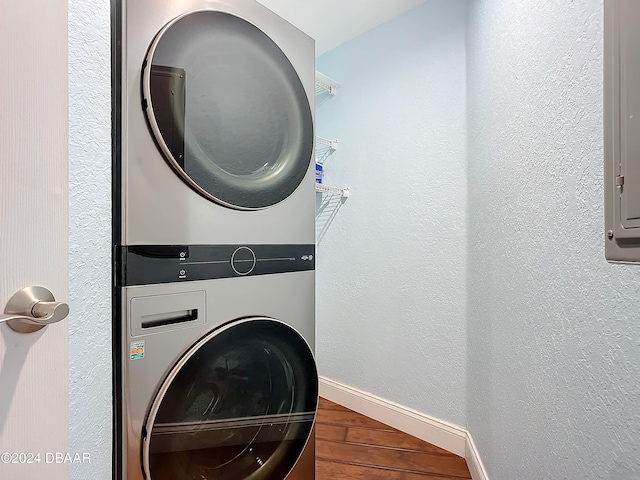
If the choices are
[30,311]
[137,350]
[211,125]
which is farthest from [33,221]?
[211,125]

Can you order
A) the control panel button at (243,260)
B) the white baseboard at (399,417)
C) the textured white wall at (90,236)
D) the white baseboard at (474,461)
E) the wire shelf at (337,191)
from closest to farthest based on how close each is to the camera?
the textured white wall at (90,236)
the control panel button at (243,260)
the white baseboard at (474,461)
the white baseboard at (399,417)
the wire shelf at (337,191)

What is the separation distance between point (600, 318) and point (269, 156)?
87cm

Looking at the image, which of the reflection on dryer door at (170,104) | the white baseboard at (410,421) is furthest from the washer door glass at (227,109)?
the white baseboard at (410,421)

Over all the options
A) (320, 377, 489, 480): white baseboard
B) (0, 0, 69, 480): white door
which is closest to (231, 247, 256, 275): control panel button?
(0, 0, 69, 480): white door

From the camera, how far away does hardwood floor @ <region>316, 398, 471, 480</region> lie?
135 cm

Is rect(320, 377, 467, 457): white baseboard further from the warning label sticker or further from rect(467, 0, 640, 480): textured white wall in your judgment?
the warning label sticker

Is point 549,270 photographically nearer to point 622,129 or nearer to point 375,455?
point 622,129

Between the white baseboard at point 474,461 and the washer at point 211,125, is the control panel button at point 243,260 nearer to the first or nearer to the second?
the washer at point 211,125

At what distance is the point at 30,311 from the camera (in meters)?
0.44

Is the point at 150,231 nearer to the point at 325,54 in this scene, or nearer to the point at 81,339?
the point at 81,339

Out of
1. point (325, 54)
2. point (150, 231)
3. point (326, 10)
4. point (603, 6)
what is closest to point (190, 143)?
point (150, 231)

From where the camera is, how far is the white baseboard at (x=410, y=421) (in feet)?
4.58

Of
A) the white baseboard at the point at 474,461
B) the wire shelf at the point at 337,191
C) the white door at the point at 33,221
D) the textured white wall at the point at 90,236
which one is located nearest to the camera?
the white door at the point at 33,221

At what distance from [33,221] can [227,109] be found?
58 centimetres
